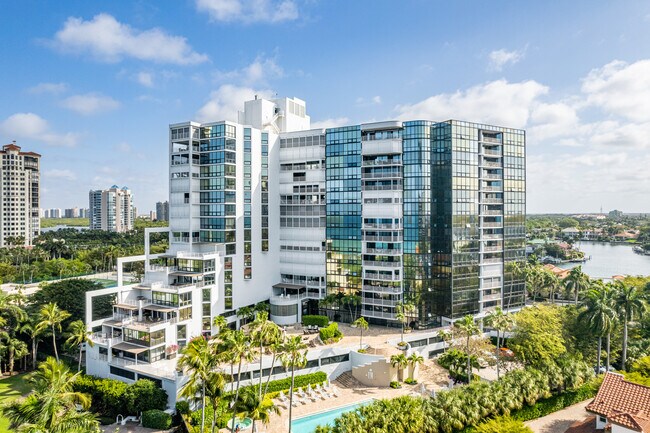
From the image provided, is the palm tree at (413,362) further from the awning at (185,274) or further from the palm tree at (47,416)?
the palm tree at (47,416)

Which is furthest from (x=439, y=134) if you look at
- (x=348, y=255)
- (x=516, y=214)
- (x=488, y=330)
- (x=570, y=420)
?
(x=570, y=420)

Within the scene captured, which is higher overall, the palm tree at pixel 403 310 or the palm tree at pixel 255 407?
the palm tree at pixel 403 310

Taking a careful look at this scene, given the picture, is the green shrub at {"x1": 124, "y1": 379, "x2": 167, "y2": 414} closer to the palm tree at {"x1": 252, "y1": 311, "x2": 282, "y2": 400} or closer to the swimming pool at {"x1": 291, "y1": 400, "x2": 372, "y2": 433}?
the palm tree at {"x1": 252, "y1": 311, "x2": 282, "y2": 400}

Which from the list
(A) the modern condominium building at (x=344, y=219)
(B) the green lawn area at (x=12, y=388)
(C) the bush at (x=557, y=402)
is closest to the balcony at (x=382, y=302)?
(A) the modern condominium building at (x=344, y=219)

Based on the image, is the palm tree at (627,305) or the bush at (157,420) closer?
the bush at (157,420)

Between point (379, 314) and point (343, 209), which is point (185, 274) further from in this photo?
point (379, 314)

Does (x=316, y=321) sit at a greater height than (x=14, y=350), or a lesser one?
greater

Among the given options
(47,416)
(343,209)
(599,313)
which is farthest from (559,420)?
(47,416)
